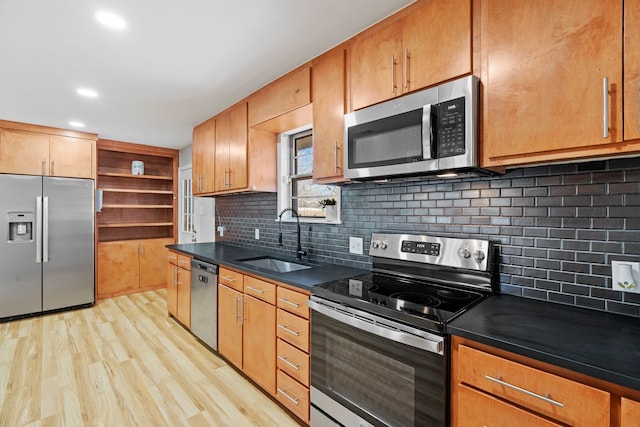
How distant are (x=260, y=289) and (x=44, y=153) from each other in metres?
3.70

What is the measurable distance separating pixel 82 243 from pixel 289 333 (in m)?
3.68

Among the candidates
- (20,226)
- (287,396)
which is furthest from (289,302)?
(20,226)

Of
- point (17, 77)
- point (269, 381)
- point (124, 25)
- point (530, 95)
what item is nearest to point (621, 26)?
point (530, 95)

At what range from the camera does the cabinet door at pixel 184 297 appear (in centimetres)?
313

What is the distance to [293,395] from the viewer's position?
6.20ft

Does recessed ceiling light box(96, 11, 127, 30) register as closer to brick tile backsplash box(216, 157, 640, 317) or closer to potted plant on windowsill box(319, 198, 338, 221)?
potted plant on windowsill box(319, 198, 338, 221)

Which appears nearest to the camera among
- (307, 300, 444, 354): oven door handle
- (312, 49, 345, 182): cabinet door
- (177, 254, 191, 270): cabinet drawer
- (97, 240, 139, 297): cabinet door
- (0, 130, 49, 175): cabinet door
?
(307, 300, 444, 354): oven door handle

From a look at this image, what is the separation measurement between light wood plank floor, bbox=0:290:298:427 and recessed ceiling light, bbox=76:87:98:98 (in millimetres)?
2398

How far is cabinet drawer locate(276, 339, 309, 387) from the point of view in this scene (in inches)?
71.1

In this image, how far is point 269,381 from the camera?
2084 millimetres

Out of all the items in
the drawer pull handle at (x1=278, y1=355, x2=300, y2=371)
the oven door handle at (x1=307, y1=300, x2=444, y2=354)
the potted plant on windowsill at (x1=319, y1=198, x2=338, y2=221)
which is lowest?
the drawer pull handle at (x1=278, y1=355, x2=300, y2=371)

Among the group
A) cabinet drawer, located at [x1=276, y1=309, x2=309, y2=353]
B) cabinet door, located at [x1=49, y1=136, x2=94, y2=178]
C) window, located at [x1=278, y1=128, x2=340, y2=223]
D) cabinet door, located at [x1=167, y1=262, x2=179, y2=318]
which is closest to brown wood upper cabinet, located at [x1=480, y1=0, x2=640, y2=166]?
cabinet drawer, located at [x1=276, y1=309, x2=309, y2=353]

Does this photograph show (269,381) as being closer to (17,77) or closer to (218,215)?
(218,215)

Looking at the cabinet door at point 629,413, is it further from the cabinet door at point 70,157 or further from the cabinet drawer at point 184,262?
the cabinet door at point 70,157
